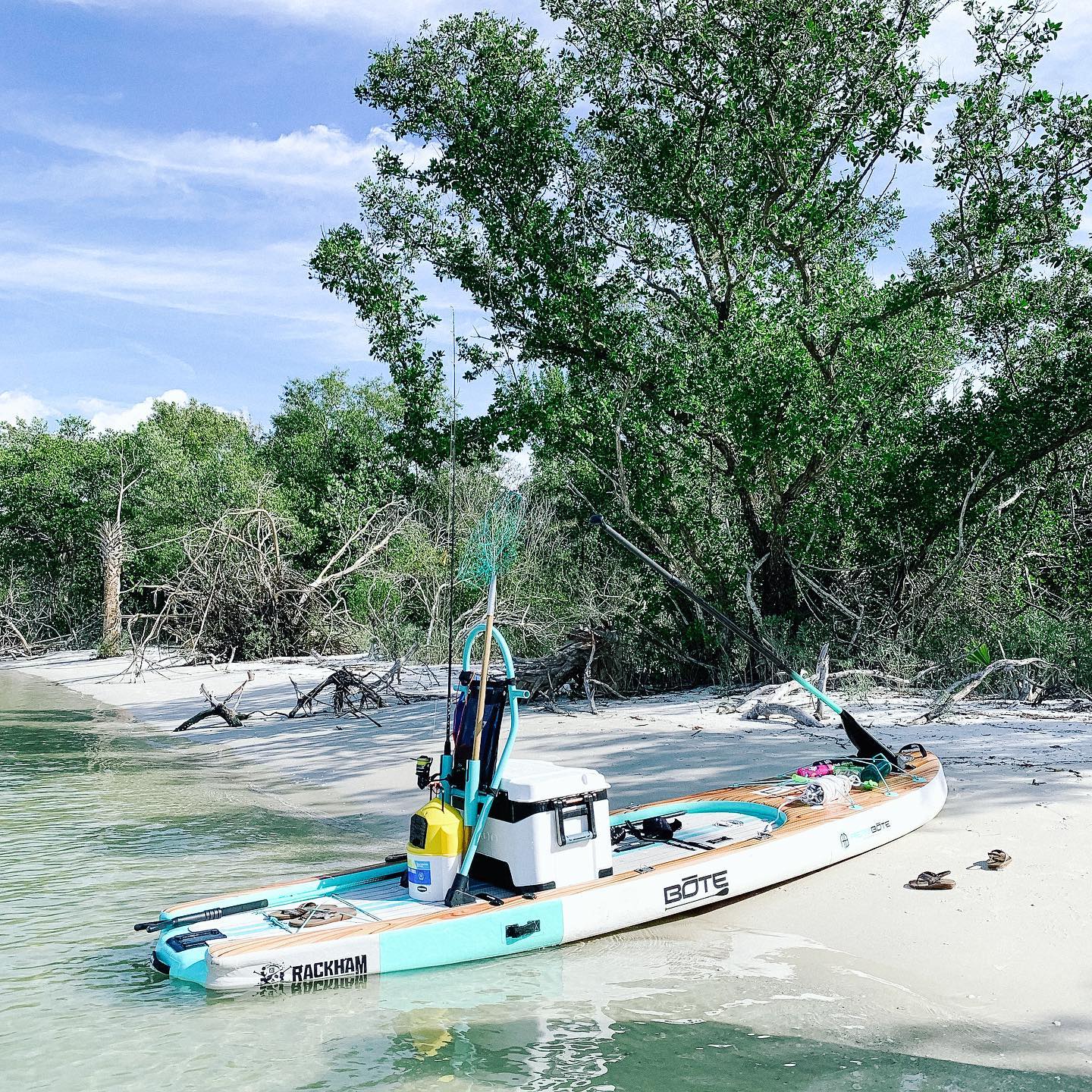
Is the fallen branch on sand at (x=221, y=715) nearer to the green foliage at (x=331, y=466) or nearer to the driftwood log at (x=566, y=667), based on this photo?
the driftwood log at (x=566, y=667)

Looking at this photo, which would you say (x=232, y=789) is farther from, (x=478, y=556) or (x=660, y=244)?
(x=660, y=244)

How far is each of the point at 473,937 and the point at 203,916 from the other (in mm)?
1621

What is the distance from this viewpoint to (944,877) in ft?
21.8

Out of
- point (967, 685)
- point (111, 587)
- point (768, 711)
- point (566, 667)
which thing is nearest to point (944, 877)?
point (768, 711)

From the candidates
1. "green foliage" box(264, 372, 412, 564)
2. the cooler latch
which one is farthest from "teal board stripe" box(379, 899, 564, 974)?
"green foliage" box(264, 372, 412, 564)

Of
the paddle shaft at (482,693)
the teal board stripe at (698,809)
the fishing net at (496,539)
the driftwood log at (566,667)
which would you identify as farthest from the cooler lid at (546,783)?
the driftwood log at (566,667)

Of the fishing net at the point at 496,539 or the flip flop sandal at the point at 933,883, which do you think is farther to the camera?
the fishing net at the point at 496,539

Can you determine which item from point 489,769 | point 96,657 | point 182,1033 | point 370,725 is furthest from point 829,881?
point 96,657

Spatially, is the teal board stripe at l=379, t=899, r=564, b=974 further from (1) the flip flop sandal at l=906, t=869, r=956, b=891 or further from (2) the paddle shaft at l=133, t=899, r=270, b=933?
(1) the flip flop sandal at l=906, t=869, r=956, b=891

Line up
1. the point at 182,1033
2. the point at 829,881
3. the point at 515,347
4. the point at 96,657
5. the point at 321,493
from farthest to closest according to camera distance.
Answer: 1. the point at 321,493
2. the point at 96,657
3. the point at 515,347
4. the point at 829,881
5. the point at 182,1033

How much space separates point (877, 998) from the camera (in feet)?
17.2

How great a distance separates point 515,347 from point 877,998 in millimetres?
11368

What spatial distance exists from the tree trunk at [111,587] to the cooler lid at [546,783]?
76.6 feet

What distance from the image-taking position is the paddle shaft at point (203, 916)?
5936 millimetres
